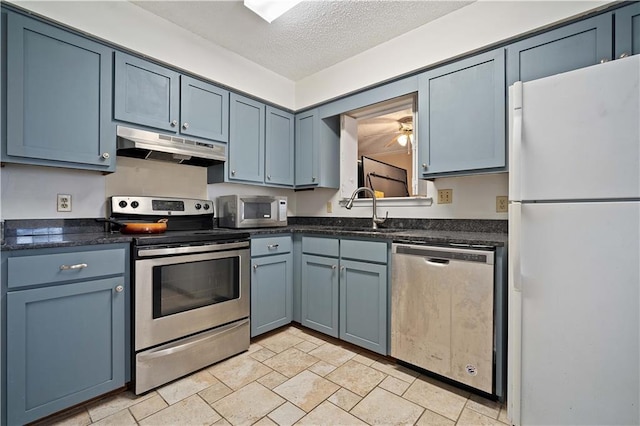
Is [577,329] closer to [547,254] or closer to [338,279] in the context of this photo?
[547,254]

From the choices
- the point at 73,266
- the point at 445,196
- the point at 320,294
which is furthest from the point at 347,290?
the point at 73,266

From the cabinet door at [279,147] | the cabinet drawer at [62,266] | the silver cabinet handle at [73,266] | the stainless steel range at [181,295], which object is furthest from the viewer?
the cabinet door at [279,147]

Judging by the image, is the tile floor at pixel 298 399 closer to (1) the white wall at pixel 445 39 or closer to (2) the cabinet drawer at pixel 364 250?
(2) the cabinet drawer at pixel 364 250

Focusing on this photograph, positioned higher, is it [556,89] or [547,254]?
[556,89]

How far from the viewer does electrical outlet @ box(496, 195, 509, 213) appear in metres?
2.00

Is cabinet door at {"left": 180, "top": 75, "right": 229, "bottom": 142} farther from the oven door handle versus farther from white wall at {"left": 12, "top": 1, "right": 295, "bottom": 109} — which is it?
the oven door handle

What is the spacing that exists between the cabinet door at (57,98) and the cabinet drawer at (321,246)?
4.86 feet

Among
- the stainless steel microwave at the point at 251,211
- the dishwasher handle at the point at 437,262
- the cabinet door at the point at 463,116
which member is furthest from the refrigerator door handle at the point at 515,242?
the stainless steel microwave at the point at 251,211

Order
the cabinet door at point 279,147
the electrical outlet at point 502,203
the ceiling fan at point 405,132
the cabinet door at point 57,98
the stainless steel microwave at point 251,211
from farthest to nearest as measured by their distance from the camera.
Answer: the ceiling fan at point 405,132 < the cabinet door at point 279,147 < the stainless steel microwave at point 251,211 < the electrical outlet at point 502,203 < the cabinet door at point 57,98

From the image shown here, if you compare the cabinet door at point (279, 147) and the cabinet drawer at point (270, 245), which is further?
the cabinet door at point (279, 147)

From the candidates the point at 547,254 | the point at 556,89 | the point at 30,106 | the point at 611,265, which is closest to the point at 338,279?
the point at 547,254

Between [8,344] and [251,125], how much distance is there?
2.10 meters

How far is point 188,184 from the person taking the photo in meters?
2.53

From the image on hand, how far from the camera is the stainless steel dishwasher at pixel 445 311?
1.58 metres
